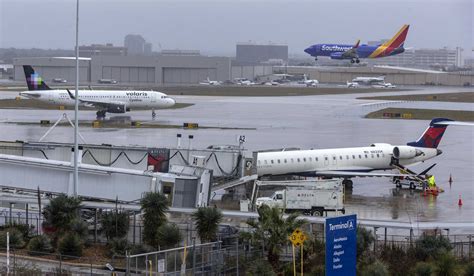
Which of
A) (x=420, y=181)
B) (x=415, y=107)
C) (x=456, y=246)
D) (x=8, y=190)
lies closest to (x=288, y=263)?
(x=456, y=246)

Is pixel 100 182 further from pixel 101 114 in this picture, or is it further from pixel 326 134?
pixel 101 114

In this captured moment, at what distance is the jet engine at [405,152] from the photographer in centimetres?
6082

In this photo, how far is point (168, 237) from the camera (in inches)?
1487

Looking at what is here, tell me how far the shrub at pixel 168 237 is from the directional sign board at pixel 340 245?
12219 millimetres

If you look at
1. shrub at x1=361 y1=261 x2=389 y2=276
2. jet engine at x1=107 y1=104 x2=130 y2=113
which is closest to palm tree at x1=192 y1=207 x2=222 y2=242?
shrub at x1=361 y1=261 x2=389 y2=276

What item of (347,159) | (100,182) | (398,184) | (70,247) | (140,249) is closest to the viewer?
(140,249)

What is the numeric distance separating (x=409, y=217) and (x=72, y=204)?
1710 cm

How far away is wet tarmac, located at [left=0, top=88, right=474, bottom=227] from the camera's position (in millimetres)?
53050

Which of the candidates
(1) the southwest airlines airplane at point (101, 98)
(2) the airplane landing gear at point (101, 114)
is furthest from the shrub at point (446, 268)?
(1) the southwest airlines airplane at point (101, 98)

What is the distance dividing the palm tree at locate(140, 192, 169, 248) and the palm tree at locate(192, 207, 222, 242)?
68.1 inches

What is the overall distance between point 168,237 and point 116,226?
313 centimetres

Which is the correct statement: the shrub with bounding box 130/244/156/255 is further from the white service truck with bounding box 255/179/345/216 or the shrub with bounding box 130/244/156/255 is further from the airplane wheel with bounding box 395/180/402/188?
the airplane wheel with bounding box 395/180/402/188

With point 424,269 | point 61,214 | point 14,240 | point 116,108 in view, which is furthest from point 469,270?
point 116,108

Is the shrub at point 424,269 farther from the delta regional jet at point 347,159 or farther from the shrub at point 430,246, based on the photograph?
the delta regional jet at point 347,159
